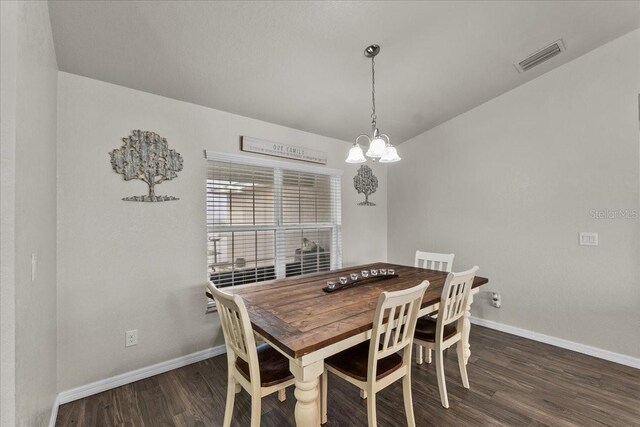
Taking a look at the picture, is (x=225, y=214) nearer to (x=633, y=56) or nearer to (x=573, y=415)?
(x=573, y=415)

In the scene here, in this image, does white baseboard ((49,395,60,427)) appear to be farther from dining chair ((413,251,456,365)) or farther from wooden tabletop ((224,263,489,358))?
dining chair ((413,251,456,365))

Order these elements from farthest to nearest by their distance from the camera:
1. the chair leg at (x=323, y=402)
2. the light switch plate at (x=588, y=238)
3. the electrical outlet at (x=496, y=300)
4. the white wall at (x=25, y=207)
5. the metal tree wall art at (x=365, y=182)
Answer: the metal tree wall art at (x=365, y=182) < the electrical outlet at (x=496, y=300) < the light switch plate at (x=588, y=238) < the chair leg at (x=323, y=402) < the white wall at (x=25, y=207)

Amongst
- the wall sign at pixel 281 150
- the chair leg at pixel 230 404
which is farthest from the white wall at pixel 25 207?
the wall sign at pixel 281 150

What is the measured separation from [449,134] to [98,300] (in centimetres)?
396

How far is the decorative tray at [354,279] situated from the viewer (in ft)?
6.79

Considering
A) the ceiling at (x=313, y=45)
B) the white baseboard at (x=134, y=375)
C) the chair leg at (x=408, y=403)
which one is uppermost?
the ceiling at (x=313, y=45)

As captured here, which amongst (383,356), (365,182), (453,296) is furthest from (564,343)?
(365,182)

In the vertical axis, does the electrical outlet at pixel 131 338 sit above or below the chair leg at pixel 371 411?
above

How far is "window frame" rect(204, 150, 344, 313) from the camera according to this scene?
2.69 meters

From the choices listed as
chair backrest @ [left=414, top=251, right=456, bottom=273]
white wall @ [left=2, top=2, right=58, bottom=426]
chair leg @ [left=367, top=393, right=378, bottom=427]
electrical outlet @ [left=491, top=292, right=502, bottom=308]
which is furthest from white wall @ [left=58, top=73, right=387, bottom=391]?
electrical outlet @ [left=491, top=292, right=502, bottom=308]

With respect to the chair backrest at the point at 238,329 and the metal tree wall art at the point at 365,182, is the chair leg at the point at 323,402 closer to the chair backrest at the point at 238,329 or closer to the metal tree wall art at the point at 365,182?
the chair backrest at the point at 238,329

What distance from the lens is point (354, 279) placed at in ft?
7.44

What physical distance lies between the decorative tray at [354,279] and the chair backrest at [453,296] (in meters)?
0.62

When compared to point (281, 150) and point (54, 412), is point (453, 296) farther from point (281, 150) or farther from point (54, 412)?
point (54, 412)
